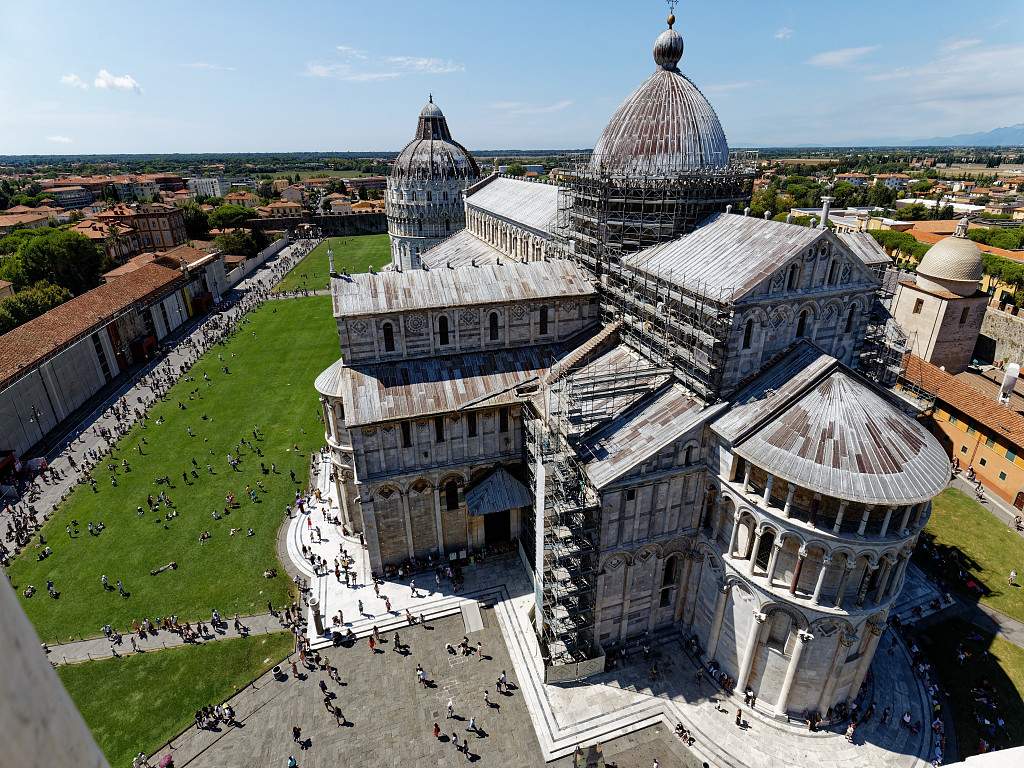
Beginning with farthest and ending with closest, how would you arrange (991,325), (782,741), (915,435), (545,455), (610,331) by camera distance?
(991,325) < (610,331) < (545,455) < (782,741) < (915,435)

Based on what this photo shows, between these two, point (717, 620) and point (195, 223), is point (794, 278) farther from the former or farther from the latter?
point (195, 223)

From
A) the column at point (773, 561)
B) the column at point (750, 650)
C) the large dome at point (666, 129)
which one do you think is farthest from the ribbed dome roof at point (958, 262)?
the column at point (750, 650)

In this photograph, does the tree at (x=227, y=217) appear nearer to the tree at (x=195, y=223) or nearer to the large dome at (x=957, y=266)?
the tree at (x=195, y=223)

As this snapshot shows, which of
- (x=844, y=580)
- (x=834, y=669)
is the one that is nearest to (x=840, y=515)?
(x=844, y=580)

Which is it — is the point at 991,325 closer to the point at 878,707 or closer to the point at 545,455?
the point at 878,707

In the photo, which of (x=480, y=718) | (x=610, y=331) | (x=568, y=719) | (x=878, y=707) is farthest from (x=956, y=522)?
(x=480, y=718)

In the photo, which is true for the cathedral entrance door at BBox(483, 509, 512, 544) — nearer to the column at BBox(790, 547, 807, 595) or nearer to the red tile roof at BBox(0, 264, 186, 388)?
the column at BBox(790, 547, 807, 595)

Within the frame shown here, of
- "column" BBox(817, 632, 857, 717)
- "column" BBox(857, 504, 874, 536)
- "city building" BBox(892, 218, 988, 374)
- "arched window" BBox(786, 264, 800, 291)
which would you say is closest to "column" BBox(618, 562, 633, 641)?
"column" BBox(817, 632, 857, 717)
